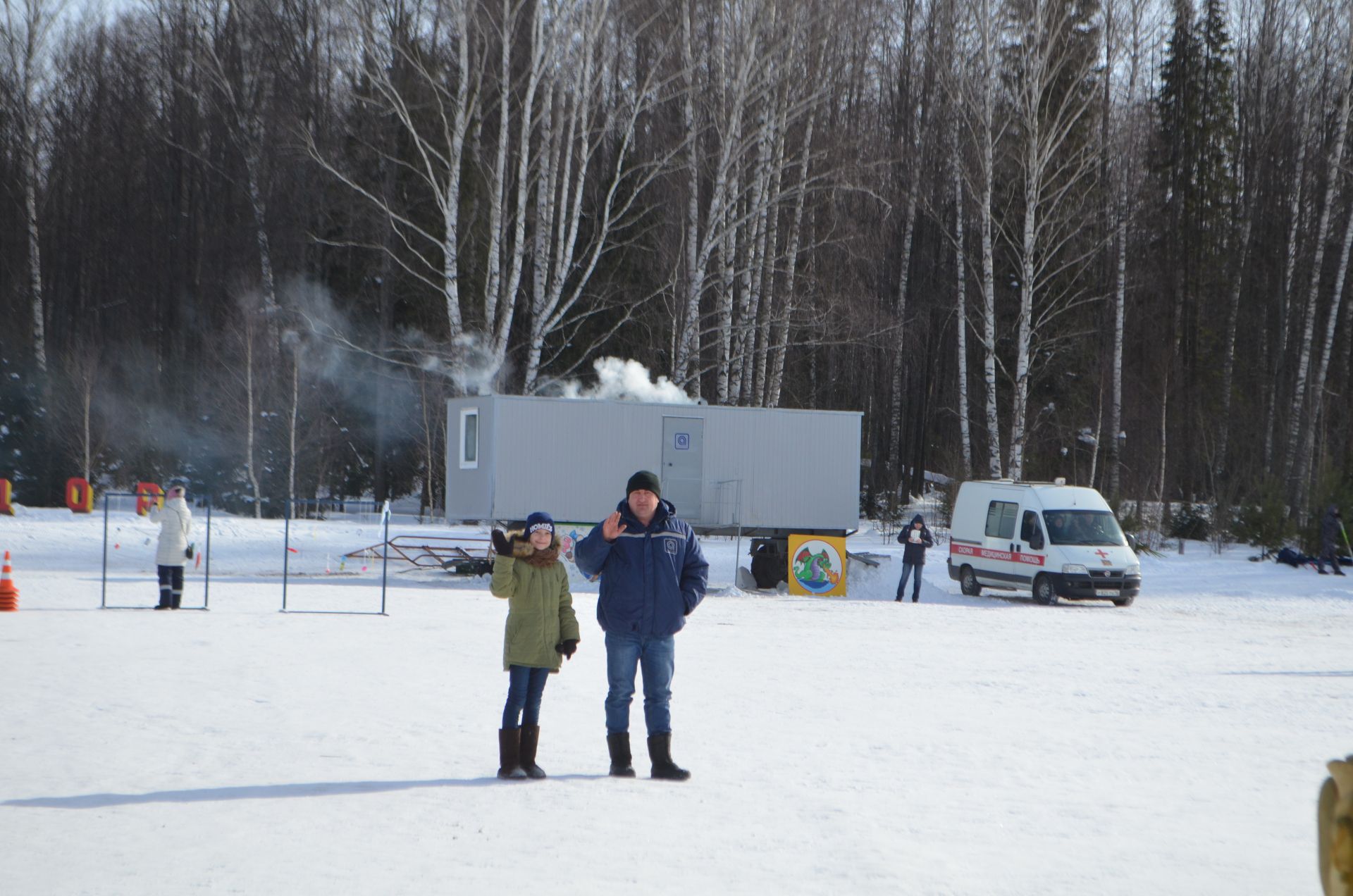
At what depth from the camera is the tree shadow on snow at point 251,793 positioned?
266 inches

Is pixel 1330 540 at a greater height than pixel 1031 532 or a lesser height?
lesser

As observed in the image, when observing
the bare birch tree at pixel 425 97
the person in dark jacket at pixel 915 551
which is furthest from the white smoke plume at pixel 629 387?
the person in dark jacket at pixel 915 551

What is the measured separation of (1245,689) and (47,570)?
64.6 feet

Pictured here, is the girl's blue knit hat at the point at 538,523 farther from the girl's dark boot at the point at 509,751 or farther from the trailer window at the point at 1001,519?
the trailer window at the point at 1001,519

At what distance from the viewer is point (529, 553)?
7914 mm

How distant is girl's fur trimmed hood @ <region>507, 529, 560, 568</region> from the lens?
7914 mm

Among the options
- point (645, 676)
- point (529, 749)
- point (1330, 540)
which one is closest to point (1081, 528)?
point (1330, 540)

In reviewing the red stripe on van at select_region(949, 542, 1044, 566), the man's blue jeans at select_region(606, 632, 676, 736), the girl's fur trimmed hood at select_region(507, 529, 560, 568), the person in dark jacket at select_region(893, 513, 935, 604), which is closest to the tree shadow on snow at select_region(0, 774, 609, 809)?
the man's blue jeans at select_region(606, 632, 676, 736)

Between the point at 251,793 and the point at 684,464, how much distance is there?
19066 mm

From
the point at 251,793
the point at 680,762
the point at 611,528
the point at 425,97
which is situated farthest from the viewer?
the point at 425,97

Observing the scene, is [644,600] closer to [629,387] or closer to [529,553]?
[529,553]

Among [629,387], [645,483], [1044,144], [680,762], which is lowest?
[680,762]

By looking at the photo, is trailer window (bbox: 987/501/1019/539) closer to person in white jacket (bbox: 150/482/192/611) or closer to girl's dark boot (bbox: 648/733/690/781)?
person in white jacket (bbox: 150/482/192/611)

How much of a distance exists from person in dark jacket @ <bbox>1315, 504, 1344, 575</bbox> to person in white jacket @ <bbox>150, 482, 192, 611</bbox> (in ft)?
71.0
